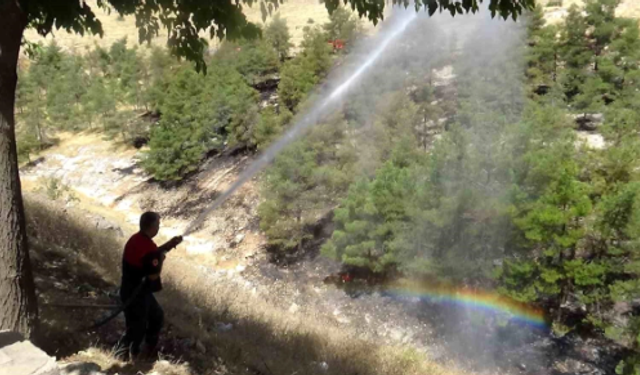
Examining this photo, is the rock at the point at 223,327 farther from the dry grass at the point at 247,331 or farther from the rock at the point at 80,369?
the rock at the point at 80,369

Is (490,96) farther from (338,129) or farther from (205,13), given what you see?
(205,13)

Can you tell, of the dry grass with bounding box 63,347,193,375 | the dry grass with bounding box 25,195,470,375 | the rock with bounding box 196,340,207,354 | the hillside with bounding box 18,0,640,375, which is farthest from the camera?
the hillside with bounding box 18,0,640,375

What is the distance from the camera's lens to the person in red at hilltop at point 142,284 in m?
3.89

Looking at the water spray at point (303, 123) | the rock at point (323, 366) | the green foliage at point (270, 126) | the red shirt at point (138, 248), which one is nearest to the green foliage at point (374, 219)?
the water spray at point (303, 123)

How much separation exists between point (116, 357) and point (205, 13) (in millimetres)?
2567

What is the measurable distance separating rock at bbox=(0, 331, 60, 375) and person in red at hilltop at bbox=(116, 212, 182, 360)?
1129mm

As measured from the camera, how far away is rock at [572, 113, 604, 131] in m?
25.5

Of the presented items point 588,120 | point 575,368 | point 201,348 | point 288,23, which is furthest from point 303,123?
point 201,348

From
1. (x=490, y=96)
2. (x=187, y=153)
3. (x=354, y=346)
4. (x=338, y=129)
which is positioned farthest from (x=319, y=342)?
(x=187, y=153)

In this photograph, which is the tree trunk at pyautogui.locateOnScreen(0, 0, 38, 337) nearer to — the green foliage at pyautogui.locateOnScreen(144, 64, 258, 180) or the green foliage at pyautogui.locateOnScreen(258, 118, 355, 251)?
the green foliage at pyautogui.locateOnScreen(258, 118, 355, 251)

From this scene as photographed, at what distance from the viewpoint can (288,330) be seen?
266 inches

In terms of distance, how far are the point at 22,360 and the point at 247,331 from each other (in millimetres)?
3617

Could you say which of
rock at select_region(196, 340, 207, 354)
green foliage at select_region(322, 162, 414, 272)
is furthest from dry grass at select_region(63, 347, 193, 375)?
green foliage at select_region(322, 162, 414, 272)

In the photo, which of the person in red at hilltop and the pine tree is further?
the pine tree
